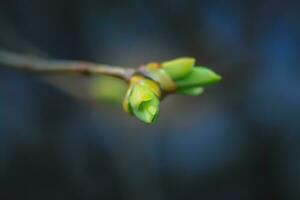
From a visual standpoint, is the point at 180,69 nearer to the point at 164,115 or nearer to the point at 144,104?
the point at 144,104

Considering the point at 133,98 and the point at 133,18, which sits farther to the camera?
the point at 133,18

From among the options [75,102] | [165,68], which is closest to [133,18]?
[75,102]

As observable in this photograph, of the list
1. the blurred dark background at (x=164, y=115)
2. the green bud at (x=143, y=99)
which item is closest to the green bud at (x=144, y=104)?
the green bud at (x=143, y=99)

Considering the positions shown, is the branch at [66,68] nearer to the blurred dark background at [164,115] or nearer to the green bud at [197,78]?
the green bud at [197,78]

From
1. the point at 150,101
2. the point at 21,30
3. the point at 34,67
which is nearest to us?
the point at 150,101

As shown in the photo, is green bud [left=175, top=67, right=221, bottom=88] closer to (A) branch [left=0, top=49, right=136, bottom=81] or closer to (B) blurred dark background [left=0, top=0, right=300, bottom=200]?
(A) branch [left=0, top=49, right=136, bottom=81]

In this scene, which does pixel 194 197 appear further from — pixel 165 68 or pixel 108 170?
pixel 165 68

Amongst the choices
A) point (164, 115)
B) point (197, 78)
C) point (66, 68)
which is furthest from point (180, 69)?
point (164, 115)
